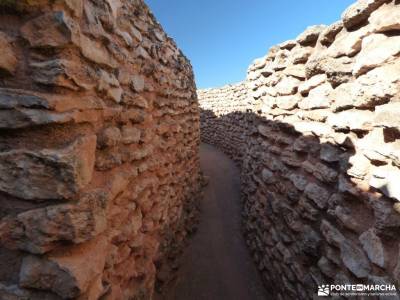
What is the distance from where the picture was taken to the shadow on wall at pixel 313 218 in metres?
1.59

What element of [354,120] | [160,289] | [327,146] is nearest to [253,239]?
[160,289]

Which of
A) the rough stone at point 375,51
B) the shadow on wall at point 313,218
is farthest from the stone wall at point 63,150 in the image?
the rough stone at point 375,51

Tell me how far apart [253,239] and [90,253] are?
2983 millimetres

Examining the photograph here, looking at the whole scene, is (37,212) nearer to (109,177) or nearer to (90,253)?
(90,253)

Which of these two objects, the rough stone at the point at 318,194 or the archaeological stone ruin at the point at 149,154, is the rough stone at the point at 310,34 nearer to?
the archaeological stone ruin at the point at 149,154

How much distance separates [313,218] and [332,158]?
57 cm

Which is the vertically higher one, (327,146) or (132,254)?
(327,146)

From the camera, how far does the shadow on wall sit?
62.7 inches

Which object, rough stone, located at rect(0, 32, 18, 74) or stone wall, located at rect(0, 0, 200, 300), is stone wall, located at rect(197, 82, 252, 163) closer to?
stone wall, located at rect(0, 0, 200, 300)

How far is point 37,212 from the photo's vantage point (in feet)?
3.50

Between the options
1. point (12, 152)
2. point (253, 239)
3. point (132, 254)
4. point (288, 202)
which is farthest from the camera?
point (253, 239)

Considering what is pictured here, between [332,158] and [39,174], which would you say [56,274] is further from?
[332,158]

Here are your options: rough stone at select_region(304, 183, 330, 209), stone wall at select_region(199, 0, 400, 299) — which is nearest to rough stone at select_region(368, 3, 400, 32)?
stone wall at select_region(199, 0, 400, 299)

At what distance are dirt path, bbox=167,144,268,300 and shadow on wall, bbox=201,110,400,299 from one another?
0.22m
